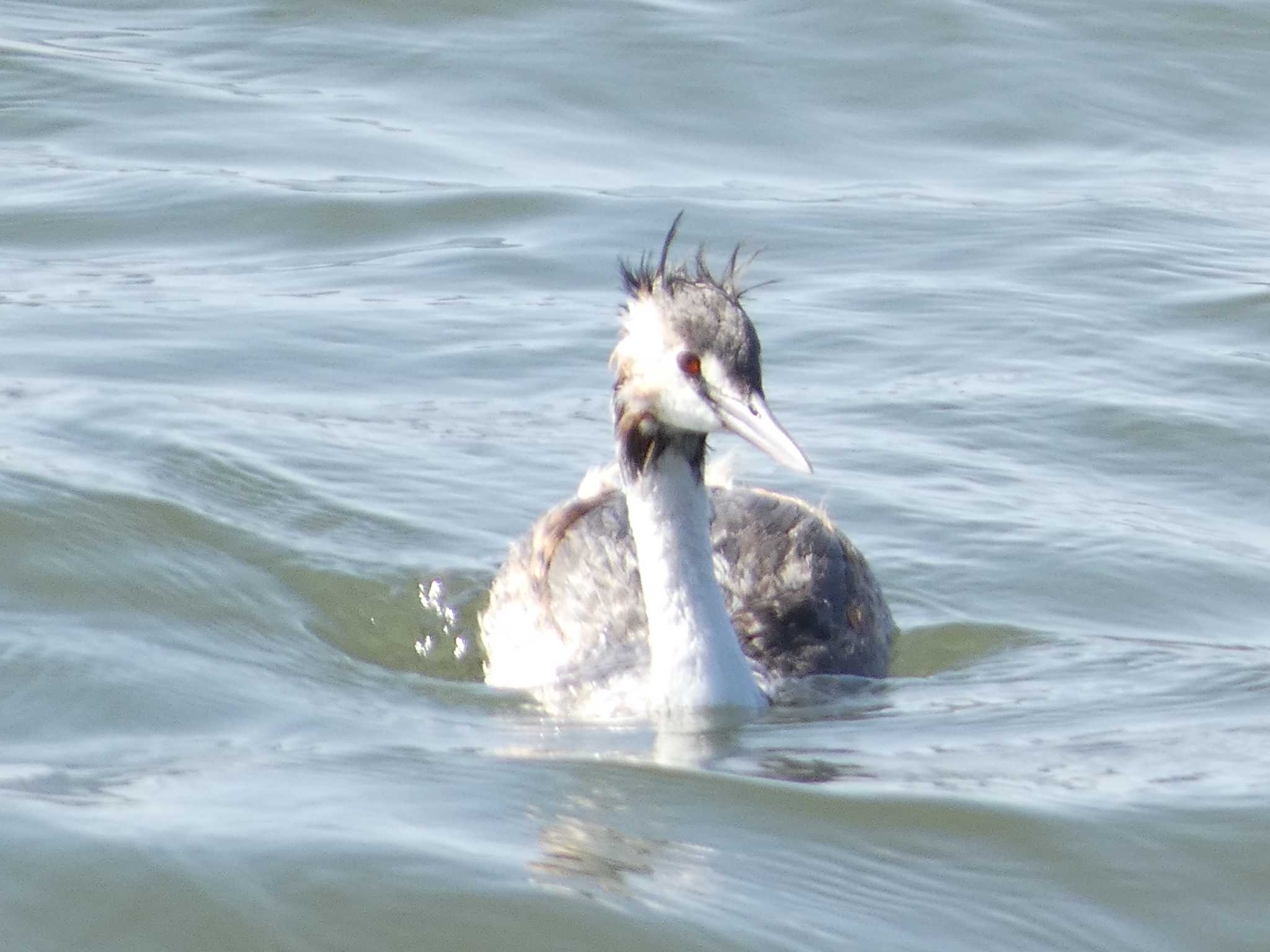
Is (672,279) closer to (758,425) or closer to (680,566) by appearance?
(758,425)

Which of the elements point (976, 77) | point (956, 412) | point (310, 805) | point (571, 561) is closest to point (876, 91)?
point (976, 77)

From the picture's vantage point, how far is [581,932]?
510 centimetres

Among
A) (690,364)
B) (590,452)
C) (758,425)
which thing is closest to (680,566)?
(690,364)

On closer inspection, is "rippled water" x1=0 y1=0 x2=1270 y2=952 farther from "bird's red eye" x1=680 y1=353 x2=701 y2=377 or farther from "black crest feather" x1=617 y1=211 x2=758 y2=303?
"black crest feather" x1=617 y1=211 x2=758 y2=303

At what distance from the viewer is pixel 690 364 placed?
22.4ft

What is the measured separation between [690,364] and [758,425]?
0.37 meters

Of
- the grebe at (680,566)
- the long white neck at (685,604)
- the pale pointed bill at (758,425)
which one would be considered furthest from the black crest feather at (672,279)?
the long white neck at (685,604)

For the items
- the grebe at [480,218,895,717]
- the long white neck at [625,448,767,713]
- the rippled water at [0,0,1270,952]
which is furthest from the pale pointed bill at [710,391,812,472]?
the rippled water at [0,0,1270,952]

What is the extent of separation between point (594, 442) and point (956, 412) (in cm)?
175

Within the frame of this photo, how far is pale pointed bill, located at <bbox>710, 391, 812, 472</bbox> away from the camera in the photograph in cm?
642

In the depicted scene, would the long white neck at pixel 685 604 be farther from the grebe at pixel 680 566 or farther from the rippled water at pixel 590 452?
the rippled water at pixel 590 452

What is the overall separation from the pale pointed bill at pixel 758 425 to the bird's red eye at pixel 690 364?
10 centimetres

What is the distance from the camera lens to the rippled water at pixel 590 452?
544cm

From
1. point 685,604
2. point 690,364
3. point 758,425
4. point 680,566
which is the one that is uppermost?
point 690,364
